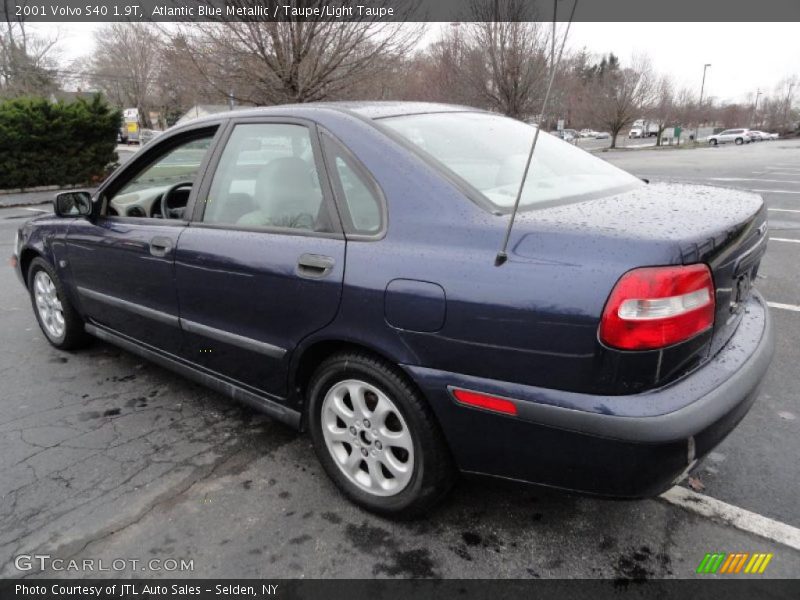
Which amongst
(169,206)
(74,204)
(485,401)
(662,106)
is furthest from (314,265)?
(662,106)

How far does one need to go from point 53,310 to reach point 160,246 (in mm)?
1841

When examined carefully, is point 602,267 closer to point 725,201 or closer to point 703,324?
point 703,324

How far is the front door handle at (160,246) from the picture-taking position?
3.00m

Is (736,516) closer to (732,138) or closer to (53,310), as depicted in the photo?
(53,310)

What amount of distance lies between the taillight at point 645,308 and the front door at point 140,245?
2.16m

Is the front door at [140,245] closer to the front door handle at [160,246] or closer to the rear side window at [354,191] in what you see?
the front door handle at [160,246]

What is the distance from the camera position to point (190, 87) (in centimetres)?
1227

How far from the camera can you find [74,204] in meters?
3.71

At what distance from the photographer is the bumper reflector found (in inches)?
75.5

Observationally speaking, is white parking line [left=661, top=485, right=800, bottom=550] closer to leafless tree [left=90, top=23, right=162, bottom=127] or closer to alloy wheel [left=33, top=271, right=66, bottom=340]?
alloy wheel [left=33, top=271, right=66, bottom=340]

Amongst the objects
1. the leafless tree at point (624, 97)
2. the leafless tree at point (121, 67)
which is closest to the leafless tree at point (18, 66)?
the leafless tree at point (121, 67)

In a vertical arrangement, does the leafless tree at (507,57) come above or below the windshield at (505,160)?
above

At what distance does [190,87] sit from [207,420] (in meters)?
10.9

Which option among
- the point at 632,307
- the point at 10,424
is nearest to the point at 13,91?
the point at 10,424
